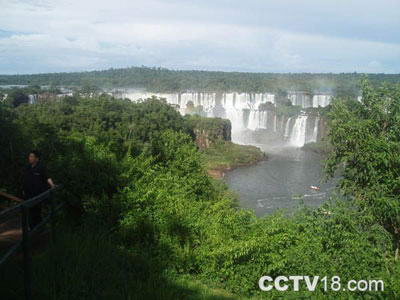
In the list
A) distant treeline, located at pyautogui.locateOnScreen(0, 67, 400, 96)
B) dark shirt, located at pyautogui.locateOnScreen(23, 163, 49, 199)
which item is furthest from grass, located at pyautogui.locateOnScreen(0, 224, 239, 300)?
distant treeline, located at pyautogui.locateOnScreen(0, 67, 400, 96)

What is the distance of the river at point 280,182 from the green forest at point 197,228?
1235 cm

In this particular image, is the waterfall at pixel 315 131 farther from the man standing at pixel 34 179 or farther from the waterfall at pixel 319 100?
the man standing at pixel 34 179

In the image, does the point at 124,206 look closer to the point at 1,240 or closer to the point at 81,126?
the point at 1,240

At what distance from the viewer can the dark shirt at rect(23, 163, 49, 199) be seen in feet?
17.4

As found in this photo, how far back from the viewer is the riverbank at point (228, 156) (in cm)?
4734

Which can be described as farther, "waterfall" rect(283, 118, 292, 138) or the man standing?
"waterfall" rect(283, 118, 292, 138)

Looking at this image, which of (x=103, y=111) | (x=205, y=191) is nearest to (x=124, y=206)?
(x=205, y=191)

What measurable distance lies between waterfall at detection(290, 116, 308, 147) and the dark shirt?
57.0 m

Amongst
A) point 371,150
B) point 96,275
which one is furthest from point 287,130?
point 96,275

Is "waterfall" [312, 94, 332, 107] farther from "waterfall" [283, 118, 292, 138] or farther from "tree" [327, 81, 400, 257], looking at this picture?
"tree" [327, 81, 400, 257]

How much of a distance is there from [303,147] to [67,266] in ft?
185

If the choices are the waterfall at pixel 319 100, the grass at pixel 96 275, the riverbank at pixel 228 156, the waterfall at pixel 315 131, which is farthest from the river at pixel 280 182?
the waterfall at pixel 319 100

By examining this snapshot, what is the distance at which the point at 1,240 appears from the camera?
14.7ft

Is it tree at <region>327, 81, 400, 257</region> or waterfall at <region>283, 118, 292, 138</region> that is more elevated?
tree at <region>327, 81, 400, 257</region>
